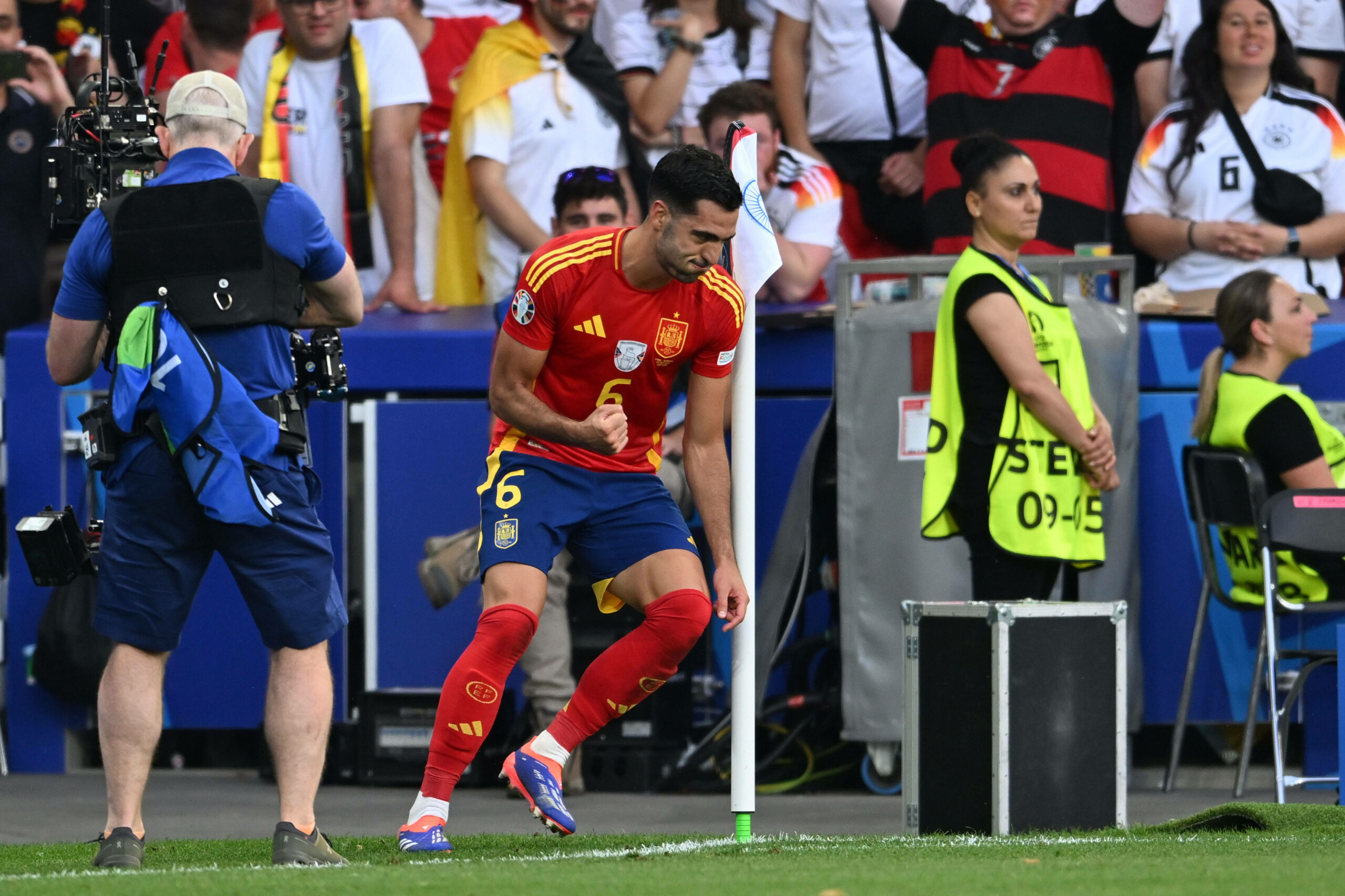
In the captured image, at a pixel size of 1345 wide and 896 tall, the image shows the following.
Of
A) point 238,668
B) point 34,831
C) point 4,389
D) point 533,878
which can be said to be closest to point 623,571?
point 533,878

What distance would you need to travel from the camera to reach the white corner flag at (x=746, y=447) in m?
5.44

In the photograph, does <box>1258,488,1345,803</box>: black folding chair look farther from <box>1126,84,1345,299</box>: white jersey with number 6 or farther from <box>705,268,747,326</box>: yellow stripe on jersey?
<box>705,268,747,326</box>: yellow stripe on jersey

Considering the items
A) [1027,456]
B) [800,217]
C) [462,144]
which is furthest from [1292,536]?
[462,144]

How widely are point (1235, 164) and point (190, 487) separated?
5.43 metres

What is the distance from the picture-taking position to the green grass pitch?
164 inches

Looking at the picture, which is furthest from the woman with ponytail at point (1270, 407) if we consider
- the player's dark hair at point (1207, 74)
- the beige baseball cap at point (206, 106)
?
the beige baseball cap at point (206, 106)

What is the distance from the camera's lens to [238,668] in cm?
841

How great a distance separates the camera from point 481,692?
16.8ft

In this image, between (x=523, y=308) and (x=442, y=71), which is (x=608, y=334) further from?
(x=442, y=71)

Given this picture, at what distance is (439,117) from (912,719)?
14.9 ft

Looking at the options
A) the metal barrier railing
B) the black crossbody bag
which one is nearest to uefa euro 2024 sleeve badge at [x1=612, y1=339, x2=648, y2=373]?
the metal barrier railing

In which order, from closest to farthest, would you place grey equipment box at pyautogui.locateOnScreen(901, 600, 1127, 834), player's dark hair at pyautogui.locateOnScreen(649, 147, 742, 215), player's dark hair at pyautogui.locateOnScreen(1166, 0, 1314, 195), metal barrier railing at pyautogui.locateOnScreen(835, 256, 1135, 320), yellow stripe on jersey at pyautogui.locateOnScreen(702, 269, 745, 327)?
player's dark hair at pyautogui.locateOnScreen(649, 147, 742, 215) → yellow stripe on jersey at pyautogui.locateOnScreen(702, 269, 745, 327) → grey equipment box at pyautogui.locateOnScreen(901, 600, 1127, 834) → metal barrier railing at pyautogui.locateOnScreen(835, 256, 1135, 320) → player's dark hair at pyautogui.locateOnScreen(1166, 0, 1314, 195)

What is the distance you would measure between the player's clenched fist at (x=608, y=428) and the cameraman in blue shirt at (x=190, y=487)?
0.77 metres

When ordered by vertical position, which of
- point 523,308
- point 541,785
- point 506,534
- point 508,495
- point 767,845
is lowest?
point 767,845
